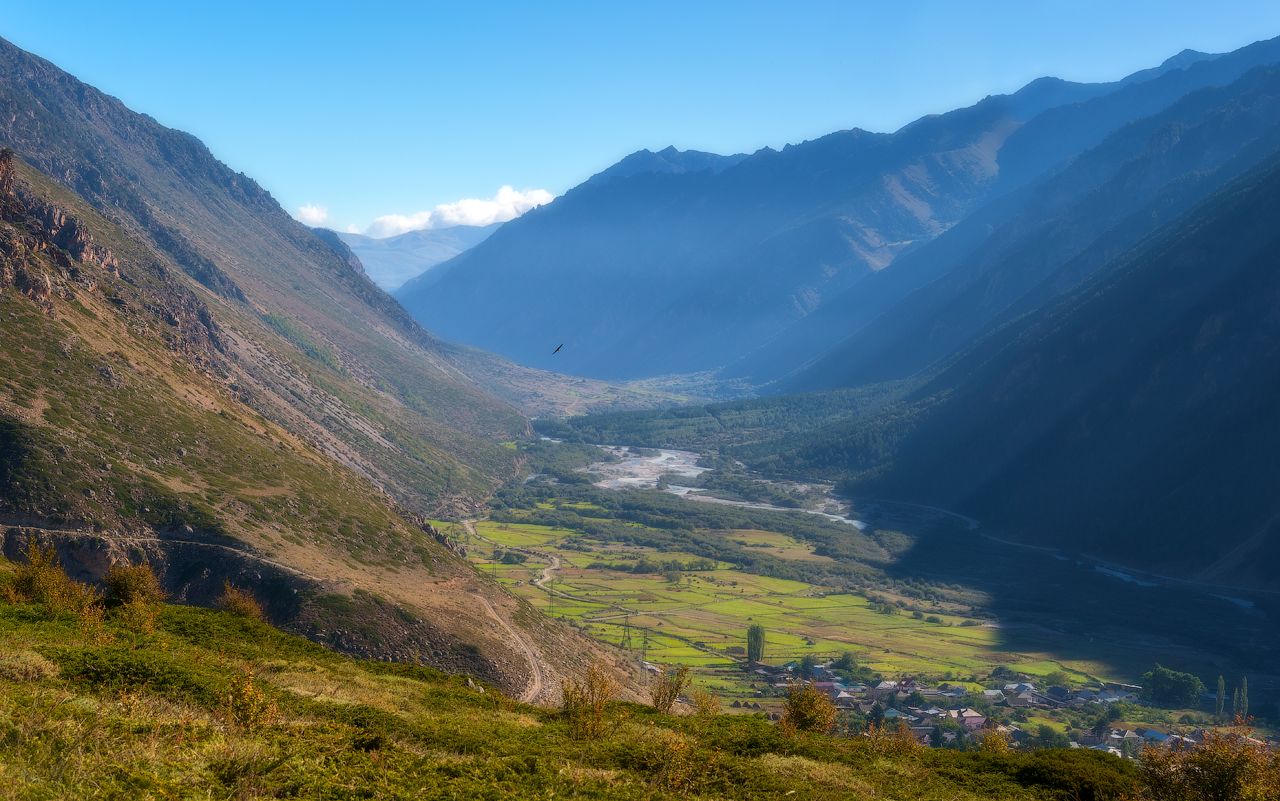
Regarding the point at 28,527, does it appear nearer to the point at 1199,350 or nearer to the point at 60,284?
the point at 60,284

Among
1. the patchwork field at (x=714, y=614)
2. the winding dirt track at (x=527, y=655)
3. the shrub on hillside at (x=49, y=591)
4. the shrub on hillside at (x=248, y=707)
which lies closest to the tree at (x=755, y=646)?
the patchwork field at (x=714, y=614)

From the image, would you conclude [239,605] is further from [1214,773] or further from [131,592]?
[1214,773]

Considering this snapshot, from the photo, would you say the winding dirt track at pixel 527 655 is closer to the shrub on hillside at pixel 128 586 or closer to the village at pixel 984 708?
the village at pixel 984 708

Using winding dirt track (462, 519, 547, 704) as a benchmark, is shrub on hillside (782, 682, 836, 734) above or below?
above

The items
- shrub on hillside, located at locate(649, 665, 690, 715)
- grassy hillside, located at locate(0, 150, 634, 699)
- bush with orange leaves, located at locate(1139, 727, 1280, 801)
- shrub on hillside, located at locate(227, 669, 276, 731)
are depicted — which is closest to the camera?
shrub on hillside, located at locate(227, 669, 276, 731)

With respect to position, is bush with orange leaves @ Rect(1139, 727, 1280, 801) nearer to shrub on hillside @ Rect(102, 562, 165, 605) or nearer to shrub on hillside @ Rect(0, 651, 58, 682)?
shrub on hillside @ Rect(0, 651, 58, 682)

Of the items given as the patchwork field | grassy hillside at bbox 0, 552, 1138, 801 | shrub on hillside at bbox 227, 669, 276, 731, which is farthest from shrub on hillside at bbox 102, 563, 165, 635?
the patchwork field
